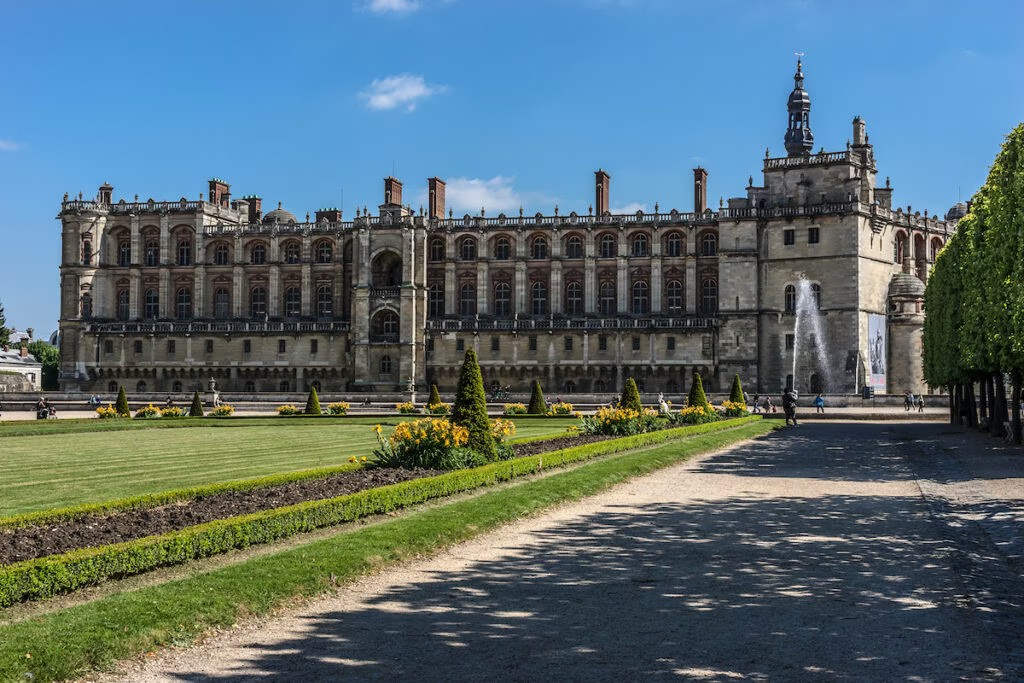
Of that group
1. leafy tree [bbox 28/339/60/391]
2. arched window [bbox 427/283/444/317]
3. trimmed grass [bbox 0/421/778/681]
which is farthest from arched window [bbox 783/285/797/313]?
leafy tree [bbox 28/339/60/391]

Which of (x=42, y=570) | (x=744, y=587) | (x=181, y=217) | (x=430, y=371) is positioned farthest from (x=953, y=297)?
(x=181, y=217)

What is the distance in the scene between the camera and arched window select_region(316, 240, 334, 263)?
7388 centimetres

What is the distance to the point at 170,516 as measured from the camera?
11.7m

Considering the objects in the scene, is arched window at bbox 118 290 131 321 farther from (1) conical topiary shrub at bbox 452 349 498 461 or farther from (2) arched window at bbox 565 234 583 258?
(1) conical topiary shrub at bbox 452 349 498 461

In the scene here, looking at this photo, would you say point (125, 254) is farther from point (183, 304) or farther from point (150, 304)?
point (183, 304)

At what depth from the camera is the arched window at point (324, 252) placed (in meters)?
73.9

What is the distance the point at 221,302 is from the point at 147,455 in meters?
55.5

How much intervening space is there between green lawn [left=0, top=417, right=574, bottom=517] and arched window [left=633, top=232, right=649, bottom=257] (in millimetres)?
33271

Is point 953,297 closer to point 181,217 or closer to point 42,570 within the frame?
point 42,570

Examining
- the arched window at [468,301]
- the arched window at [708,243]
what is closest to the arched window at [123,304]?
the arched window at [468,301]

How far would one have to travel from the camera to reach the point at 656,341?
2613 inches

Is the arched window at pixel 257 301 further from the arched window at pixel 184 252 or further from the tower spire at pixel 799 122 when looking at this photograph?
the tower spire at pixel 799 122

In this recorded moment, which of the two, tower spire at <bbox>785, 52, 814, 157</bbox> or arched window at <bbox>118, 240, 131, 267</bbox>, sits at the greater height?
tower spire at <bbox>785, 52, 814, 157</bbox>

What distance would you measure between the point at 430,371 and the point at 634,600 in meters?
61.3
